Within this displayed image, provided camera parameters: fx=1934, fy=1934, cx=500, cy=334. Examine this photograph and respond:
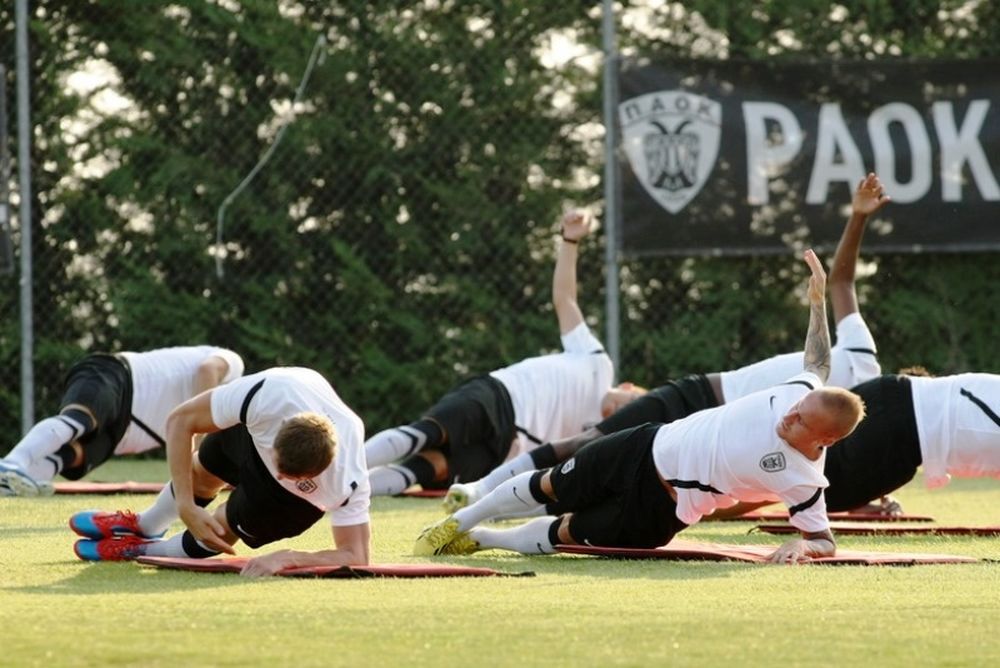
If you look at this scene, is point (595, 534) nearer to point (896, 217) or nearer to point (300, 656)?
point (300, 656)

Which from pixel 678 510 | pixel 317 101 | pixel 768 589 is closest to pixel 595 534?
pixel 678 510

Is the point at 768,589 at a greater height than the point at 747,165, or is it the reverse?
the point at 747,165

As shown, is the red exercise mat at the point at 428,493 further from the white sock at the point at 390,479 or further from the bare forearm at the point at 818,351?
the bare forearm at the point at 818,351

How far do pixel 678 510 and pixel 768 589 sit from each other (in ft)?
3.24

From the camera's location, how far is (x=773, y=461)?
6125 millimetres

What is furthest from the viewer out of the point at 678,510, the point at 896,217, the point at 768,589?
the point at 896,217

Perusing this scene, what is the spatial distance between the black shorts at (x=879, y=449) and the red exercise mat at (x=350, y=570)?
74.5 inches

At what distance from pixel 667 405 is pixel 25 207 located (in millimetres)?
5320

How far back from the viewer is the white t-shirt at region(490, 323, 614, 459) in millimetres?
9617

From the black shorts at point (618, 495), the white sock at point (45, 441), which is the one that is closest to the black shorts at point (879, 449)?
the black shorts at point (618, 495)

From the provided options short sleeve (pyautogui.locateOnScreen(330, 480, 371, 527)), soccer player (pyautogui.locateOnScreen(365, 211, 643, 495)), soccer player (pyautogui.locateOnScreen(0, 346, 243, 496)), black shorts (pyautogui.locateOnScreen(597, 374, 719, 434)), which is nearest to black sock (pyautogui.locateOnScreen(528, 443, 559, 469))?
black shorts (pyautogui.locateOnScreen(597, 374, 719, 434))

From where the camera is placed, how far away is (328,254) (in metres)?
12.6

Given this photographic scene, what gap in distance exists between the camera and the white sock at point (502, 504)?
6729 mm

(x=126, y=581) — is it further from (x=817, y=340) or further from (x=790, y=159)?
(x=790, y=159)
